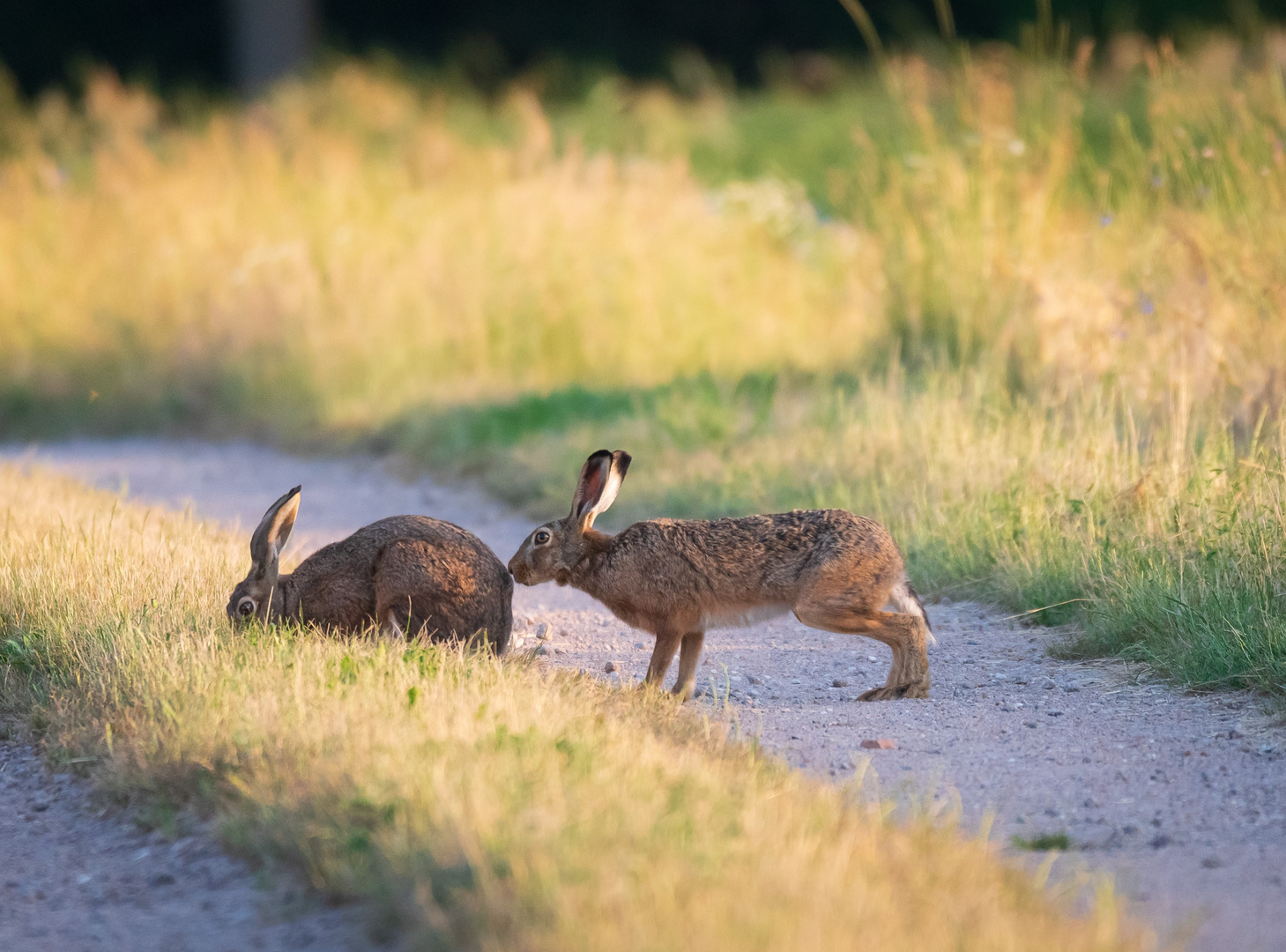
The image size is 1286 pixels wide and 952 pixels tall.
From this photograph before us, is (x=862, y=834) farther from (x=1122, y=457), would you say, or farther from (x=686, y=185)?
(x=686, y=185)

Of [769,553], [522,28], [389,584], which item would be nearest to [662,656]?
[769,553]

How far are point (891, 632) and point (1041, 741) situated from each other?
0.72 metres

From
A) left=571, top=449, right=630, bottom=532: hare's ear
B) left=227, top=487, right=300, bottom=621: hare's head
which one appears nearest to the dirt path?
left=571, top=449, right=630, bottom=532: hare's ear

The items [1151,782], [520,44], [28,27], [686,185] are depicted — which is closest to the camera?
[1151,782]

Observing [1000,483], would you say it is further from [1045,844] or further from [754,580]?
[1045,844]

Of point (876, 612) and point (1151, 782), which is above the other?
point (876, 612)

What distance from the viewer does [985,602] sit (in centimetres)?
636

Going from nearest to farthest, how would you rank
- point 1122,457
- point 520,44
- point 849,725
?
1. point 849,725
2. point 1122,457
3. point 520,44

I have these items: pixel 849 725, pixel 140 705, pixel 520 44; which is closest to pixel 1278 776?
pixel 849 725

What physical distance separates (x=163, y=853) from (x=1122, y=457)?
15.0 feet

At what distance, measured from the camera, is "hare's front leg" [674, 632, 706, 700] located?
529 cm

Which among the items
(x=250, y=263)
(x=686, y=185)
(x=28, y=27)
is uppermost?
(x=28, y=27)

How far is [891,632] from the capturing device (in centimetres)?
515

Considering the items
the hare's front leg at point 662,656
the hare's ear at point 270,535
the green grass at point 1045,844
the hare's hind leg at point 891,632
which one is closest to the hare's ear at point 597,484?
the hare's front leg at point 662,656
